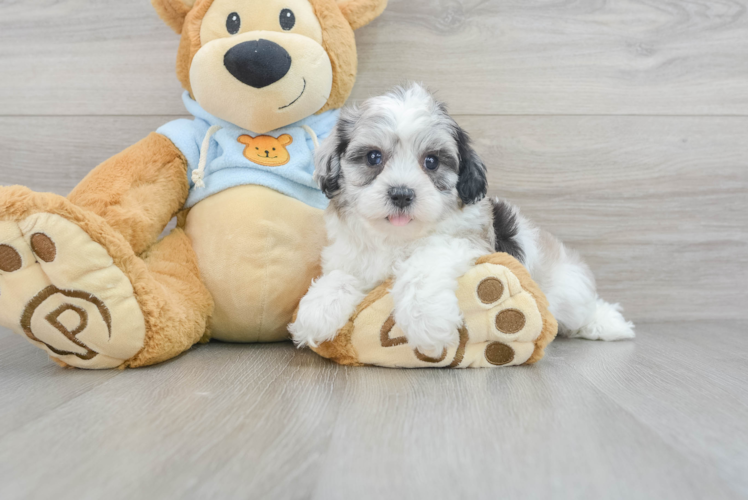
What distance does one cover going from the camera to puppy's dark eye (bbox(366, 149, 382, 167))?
1.50 meters

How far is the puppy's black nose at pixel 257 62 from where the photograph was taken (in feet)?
5.27

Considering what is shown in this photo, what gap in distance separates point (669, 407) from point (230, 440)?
964 mm

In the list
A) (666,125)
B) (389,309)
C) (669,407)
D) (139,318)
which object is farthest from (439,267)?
(666,125)

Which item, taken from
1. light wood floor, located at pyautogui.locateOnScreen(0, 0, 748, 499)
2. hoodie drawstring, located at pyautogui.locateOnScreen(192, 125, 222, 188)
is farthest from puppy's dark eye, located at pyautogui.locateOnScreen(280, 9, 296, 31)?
light wood floor, located at pyautogui.locateOnScreen(0, 0, 748, 499)

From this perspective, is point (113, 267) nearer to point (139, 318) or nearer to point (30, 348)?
point (139, 318)

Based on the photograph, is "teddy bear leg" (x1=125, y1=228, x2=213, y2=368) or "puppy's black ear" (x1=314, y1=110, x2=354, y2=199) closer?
"teddy bear leg" (x1=125, y1=228, x2=213, y2=368)

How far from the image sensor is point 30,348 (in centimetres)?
176

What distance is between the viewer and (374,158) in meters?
1.51

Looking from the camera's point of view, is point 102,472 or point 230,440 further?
point 230,440

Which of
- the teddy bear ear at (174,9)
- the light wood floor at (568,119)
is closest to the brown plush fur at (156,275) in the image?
the light wood floor at (568,119)

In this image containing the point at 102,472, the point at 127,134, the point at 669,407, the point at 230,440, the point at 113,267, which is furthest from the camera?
the point at 127,134

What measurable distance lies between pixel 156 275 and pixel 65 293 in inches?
11.8

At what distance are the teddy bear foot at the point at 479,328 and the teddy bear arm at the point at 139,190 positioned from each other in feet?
2.22

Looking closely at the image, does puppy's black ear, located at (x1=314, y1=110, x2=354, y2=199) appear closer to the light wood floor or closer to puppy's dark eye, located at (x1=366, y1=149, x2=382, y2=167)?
puppy's dark eye, located at (x1=366, y1=149, x2=382, y2=167)
